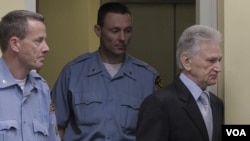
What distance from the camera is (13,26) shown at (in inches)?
83.0

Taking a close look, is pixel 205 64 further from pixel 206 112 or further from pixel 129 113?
pixel 129 113

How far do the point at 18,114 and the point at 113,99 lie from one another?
25.5 inches

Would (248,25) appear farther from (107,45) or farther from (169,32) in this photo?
(169,32)

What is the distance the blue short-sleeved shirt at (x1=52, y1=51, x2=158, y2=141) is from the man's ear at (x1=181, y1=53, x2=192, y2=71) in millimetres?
445

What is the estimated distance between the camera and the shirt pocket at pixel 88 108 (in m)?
2.59

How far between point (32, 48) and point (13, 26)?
106 mm

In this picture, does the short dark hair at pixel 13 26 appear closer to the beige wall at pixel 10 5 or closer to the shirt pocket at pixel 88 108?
the beige wall at pixel 10 5

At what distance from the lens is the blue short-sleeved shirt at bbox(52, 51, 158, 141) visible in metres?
2.59

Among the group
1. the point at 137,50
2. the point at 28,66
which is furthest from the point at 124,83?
the point at 137,50

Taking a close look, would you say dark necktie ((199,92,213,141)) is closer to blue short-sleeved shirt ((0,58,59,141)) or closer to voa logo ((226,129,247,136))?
voa logo ((226,129,247,136))

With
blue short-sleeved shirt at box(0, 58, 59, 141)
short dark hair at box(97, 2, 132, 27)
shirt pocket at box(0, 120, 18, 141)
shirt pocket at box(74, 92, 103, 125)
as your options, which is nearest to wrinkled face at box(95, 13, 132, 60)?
short dark hair at box(97, 2, 132, 27)

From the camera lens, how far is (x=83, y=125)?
2.60 meters

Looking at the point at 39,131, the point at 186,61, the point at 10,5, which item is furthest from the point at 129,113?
the point at 10,5

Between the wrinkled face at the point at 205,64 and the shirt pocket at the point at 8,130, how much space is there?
71 centimetres
